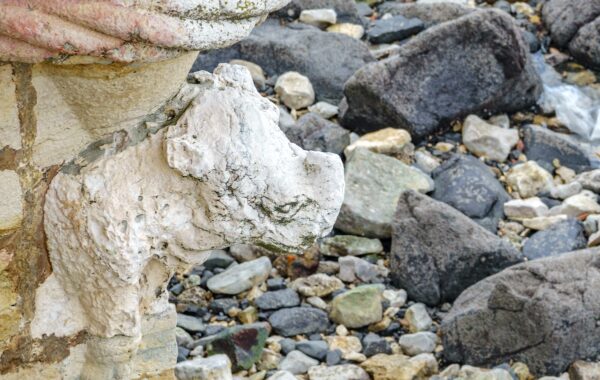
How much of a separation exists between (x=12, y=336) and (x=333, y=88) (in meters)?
3.70

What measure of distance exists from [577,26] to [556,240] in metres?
1.87

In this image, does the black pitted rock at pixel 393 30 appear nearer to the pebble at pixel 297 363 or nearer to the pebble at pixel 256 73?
the pebble at pixel 256 73

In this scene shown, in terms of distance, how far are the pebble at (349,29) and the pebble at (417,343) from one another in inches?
99.3

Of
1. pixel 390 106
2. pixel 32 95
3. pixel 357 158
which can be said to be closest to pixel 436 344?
pixel 357 158

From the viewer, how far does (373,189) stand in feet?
15.1

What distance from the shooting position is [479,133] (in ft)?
16.9

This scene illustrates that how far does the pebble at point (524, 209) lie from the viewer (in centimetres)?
468

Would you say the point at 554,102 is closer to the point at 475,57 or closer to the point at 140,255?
the point at 475,57

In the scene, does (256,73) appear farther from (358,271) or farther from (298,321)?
(298,321)

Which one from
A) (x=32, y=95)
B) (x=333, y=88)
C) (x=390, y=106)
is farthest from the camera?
(x=333, y=88)

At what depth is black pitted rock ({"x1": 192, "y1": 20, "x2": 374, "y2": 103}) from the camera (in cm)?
549

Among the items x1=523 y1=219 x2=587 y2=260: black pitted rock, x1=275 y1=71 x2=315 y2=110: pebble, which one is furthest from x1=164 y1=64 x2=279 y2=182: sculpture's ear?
x1=275 y1=71 x2=315 y2=110: pebble

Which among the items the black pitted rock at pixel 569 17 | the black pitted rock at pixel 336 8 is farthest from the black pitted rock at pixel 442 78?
the black pitted rock at pixel 336 8

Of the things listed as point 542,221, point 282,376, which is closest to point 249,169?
point 282,376
